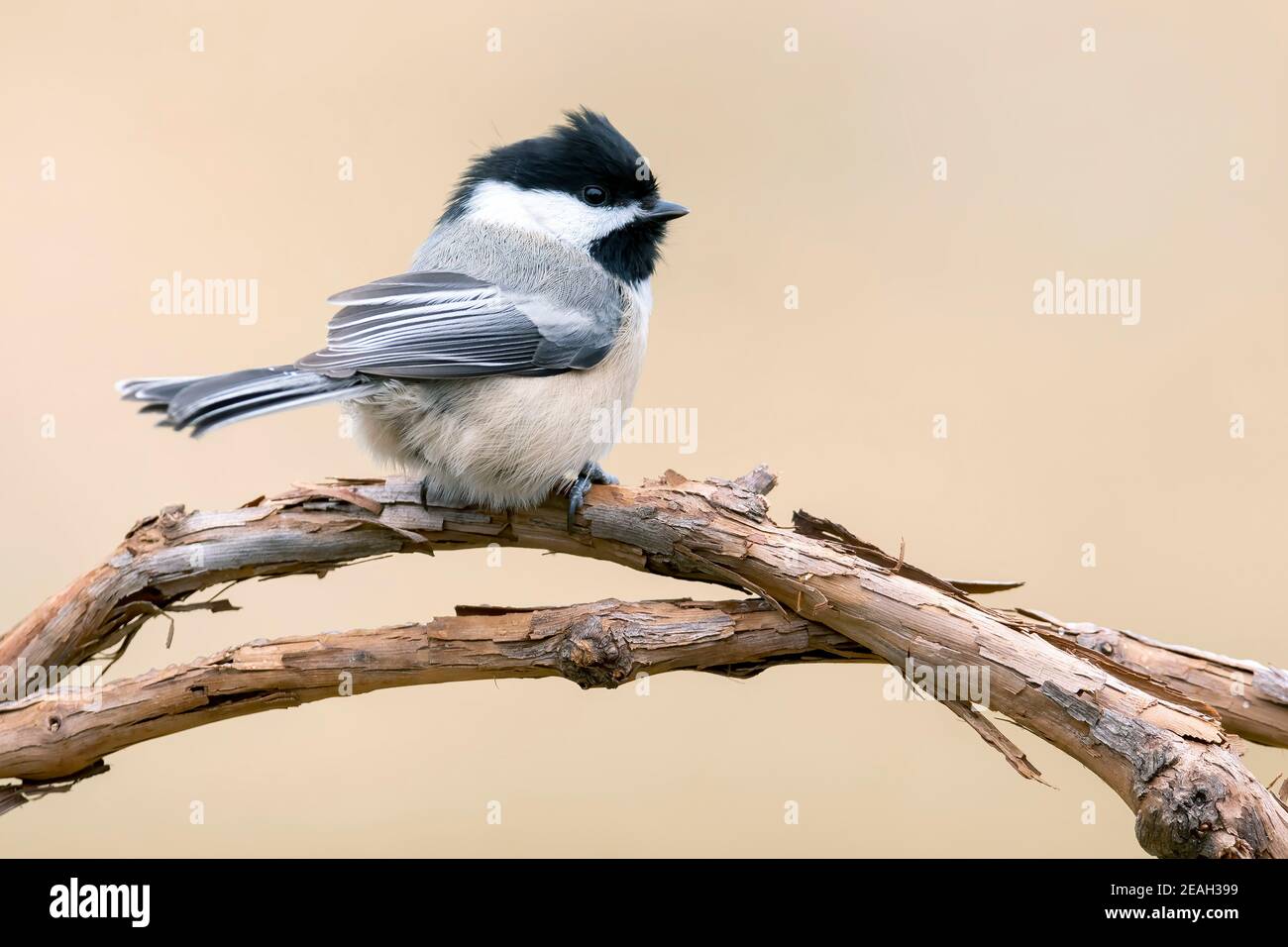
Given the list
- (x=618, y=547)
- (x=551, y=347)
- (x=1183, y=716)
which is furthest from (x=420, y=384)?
(x=1183, y=716)

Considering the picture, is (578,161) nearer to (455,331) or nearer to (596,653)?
(455,331)

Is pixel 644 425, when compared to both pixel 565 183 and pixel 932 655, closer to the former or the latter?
pixel 565 183

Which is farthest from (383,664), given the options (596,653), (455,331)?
(455,331)

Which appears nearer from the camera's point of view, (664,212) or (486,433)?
(486,433)

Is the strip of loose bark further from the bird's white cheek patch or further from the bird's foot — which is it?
the bird's white cheek patch

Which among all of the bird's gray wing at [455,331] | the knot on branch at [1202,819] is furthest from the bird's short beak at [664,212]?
the knot on branch at [1202,819]

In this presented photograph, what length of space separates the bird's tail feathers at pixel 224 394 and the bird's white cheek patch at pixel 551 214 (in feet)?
2.02

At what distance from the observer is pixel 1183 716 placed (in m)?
1.51

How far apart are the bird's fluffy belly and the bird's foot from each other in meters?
0.02

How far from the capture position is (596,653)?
1.67 meters

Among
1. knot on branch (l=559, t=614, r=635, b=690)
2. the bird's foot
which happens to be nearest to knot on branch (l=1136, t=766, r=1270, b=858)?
knot on branch (l=559, t=614, r=635, b=690)

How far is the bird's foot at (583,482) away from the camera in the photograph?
6.34ft

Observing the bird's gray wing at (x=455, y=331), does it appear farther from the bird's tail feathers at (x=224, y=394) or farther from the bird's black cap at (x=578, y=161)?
the bird's black cap at (x=578, y=161)

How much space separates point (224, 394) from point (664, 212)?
0.99m
